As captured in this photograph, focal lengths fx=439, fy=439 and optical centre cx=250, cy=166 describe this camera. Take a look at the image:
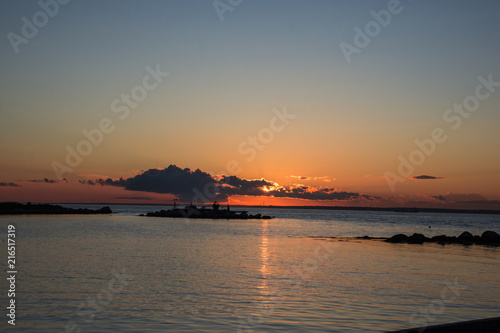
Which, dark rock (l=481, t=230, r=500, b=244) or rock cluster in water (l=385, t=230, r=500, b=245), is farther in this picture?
dark rock (l=481, t=230, r=500, b=244)

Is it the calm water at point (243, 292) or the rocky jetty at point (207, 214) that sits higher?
the calm water at point (243, 292)

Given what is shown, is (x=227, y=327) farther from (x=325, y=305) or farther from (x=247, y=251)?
(x=247, y=251)

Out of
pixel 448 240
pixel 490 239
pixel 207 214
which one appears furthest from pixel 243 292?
pixel 207 214

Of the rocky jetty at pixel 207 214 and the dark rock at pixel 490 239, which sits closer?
the dark rock at pixel 490 239

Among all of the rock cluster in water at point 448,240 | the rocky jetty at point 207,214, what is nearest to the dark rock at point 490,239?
the rock cluster in water at point 448,240

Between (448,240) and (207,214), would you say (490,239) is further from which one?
(207,214)

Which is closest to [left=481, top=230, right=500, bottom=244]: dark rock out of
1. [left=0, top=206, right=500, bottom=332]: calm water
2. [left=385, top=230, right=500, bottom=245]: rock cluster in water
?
[left=385, top=230, right=500, bottom=245]: rock cluster in water

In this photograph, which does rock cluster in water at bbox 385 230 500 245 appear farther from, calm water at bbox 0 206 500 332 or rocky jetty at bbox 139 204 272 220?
rocky jetty at bbox 139 204 272 220

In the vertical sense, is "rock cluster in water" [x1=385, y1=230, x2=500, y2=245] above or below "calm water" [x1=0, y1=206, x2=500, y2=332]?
below

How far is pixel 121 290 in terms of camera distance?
2320 centimetres

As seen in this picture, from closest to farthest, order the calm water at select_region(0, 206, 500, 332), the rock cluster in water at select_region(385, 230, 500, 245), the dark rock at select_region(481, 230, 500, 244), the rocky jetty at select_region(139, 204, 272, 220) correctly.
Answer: the calm water at select_region(0, 206, 500, 332)
the rock cluster in water at select_region(385, 230, 500, 245)
the dark rock at select_region(481, 230, 500, 244)
the rocky jetty at select_region(139, 204, 272, 220)

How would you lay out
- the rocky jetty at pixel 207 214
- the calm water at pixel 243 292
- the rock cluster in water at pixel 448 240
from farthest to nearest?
the rocky jetty at pixel 207 214, the rock cluster in water at pixel 448 240, the calm water at pixel 243 292

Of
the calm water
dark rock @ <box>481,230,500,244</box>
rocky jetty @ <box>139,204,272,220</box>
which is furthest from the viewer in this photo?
rocky jetty @ <box>139,204,272,220</box>

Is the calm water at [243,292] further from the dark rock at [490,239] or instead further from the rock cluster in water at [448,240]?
the dark rock at [490,239]
